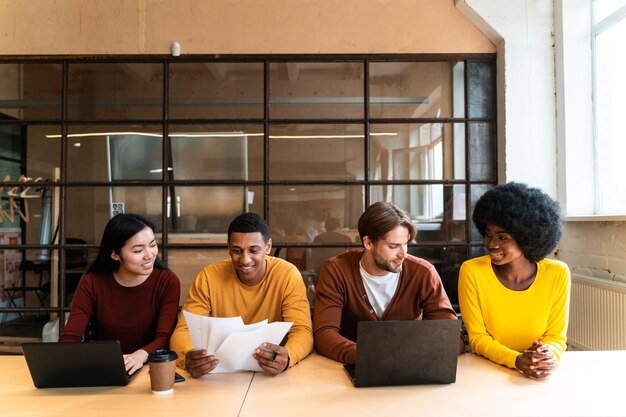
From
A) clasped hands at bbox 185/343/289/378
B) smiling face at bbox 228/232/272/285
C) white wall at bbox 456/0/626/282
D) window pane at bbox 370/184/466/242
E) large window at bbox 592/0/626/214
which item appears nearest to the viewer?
clasped hands at bbox 185/343/289/378

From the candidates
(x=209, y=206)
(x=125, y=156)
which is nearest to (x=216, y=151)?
(x=209, y=206)

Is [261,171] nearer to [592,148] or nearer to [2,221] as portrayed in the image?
[2,221]

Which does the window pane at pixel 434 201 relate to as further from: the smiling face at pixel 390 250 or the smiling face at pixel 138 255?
the smiling face at pixel 138 255

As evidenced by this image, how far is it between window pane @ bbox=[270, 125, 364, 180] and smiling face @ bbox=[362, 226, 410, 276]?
1.45 metres

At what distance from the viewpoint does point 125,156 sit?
352 cm

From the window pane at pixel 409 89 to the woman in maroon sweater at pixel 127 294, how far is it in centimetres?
191

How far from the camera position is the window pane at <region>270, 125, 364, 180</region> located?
351 centimetres

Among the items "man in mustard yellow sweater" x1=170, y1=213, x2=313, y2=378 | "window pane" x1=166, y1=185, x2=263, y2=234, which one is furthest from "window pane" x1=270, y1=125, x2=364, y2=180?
"man in mustard yellow sweater" x1=170, y1=213, x2=313, y2=378

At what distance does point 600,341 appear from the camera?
2.85 m

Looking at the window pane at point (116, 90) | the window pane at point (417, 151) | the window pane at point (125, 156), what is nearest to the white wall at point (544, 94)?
the window pane at point (417, 151)

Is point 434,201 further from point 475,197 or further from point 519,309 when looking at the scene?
point 519,309

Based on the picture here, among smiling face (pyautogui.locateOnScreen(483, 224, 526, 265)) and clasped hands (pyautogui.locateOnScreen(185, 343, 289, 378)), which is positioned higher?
smiling face (pyautogui.locateOnScreen(483, 224, 526, 265))

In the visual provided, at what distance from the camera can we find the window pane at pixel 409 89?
3.51 meters

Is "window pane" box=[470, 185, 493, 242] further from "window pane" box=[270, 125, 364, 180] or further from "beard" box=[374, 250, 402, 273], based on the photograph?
"beard" box=[374, 250, 402, 273]
